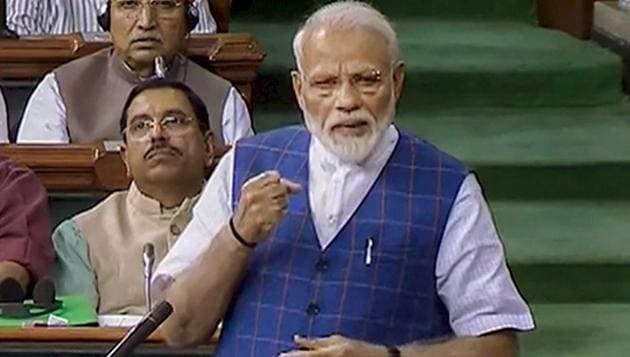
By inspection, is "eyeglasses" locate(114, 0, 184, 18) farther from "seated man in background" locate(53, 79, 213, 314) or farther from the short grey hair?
the short grey hair

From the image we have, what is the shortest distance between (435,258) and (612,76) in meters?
3.11

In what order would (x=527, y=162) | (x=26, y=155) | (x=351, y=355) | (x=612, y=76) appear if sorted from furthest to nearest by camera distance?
1. (x=612, y=76)
2. (x=527, y=162)
3. (x=26, y=155)
4. (x=351, y=355)

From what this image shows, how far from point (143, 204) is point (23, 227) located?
25 cm

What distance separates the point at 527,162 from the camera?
449 cm

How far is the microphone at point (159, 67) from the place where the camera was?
12.6 ft

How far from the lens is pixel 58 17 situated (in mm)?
4633

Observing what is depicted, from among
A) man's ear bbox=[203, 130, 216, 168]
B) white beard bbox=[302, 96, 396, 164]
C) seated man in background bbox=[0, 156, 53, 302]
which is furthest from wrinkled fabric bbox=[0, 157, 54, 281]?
white beard bbox=[302, 96, 396, 164]

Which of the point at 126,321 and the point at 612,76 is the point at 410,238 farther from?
the point at 612,76

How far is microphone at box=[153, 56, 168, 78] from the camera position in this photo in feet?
12.6

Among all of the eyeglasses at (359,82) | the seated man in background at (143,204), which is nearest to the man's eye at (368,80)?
the eyeglasses at (359,82)

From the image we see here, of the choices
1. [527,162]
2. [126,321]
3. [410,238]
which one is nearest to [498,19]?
[527,162]

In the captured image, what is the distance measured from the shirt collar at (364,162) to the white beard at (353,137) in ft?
0.08

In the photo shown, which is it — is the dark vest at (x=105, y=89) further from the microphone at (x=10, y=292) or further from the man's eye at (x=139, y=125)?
the microphone at (x=10, y=292)

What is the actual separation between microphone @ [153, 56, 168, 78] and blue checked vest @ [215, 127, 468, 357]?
1.61 meters
